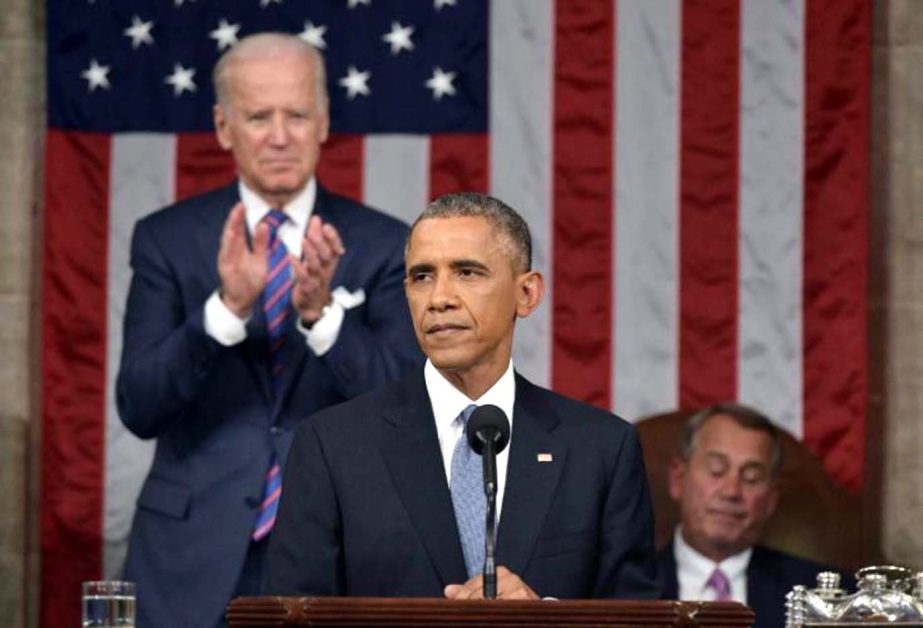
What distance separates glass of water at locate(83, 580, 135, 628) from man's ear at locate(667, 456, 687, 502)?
309 cm

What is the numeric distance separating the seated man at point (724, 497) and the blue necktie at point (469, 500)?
3016mm

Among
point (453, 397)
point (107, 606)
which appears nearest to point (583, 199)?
point (453, 397)

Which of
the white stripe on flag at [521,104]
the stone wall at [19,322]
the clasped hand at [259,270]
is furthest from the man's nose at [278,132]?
the stone wall at [19,322]

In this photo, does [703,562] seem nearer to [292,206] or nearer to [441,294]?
[292,206]

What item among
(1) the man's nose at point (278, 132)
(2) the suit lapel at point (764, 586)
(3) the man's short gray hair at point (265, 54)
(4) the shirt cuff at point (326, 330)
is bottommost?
(2) the suit lapel at point (764, 586)

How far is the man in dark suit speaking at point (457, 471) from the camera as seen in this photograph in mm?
4301

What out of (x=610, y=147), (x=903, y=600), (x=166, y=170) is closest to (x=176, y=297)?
(x=166, y=170)

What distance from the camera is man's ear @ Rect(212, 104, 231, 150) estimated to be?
743 centimetres

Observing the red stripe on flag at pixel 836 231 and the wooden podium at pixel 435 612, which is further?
the red stripe on flag at pixel 836 231

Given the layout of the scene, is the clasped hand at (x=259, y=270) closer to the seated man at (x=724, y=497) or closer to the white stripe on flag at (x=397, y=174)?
the white stripe on flag at (x=397, y=174)

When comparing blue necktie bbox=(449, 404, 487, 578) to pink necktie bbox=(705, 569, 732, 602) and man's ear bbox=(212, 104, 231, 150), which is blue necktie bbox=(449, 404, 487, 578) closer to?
pink necktie bbox=(705, 569, 732, 602)

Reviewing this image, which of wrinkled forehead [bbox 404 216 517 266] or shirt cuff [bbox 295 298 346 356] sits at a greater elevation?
shirt cuff [bbox 295 298 346 356]

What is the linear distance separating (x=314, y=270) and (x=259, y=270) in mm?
189

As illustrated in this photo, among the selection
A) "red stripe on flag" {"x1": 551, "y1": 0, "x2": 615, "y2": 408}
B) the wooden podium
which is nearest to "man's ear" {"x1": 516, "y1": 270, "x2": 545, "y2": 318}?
the wooden podium
